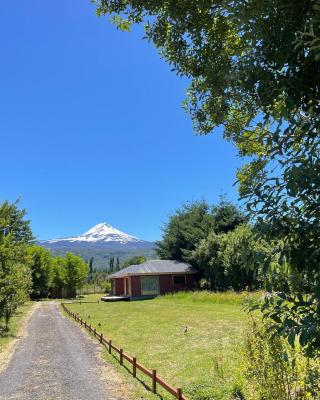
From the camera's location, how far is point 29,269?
3516cm

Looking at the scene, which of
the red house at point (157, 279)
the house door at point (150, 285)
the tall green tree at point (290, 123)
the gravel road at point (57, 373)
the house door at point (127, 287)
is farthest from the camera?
the house door at point (127, 287)

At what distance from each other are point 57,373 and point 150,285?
36767 millimetres

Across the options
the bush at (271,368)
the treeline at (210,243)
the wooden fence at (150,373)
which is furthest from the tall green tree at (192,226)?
the bush at (271,368)

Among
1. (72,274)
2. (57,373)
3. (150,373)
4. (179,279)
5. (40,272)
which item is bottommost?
(57,373)

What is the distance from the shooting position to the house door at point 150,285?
48.2 m

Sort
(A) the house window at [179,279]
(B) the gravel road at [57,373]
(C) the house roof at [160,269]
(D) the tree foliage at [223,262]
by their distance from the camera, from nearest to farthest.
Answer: (B) the gravel road at [57,373] → (D) the tree foliage at [223,262] → (C) the house roof at [160,269] → (A) the house window at [179,279]

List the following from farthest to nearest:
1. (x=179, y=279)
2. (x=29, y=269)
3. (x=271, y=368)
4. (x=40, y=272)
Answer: (x=40, y=272), (x=179, y=279), (x=29, y=269), (x=271, y=368)

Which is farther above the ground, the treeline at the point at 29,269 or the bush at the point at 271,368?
the treeline at the point at 29,269

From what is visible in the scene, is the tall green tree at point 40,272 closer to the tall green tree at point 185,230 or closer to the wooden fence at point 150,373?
the tall green tree at point 185,230

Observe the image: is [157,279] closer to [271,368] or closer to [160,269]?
[160,269]

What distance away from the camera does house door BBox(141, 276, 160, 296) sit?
158 feet

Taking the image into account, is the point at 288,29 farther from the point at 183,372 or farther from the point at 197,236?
the point at 197,236

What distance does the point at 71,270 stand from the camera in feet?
236

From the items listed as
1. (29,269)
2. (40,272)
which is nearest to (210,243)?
(29,269)
